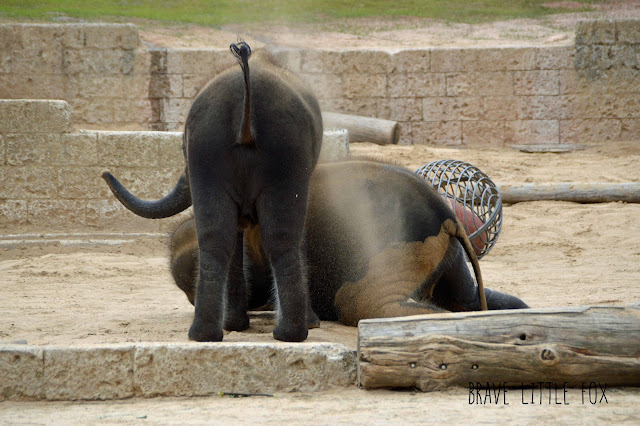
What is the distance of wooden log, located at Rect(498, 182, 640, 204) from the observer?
1058 cm

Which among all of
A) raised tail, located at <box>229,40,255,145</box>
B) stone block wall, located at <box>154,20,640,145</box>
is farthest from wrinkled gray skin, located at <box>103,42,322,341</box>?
stone block wall, located at <box>154,20,640,145</box>

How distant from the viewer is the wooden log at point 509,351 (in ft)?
10.6

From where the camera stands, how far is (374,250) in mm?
4461

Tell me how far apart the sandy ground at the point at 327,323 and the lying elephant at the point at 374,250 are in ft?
0.87

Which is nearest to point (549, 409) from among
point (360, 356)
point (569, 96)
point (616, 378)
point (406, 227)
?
point (616, 378)

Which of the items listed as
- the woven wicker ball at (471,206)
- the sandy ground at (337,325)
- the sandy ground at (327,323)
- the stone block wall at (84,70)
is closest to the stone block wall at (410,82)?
the stone block wall at (84,70)

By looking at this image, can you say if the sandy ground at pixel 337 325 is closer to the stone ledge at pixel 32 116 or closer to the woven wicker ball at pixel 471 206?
the woven wicker ball at pixel 471 206

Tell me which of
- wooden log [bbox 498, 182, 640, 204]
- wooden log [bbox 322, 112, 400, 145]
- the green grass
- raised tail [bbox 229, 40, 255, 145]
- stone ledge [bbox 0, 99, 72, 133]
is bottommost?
wooden log [bbox 498, 182, 640, 204]

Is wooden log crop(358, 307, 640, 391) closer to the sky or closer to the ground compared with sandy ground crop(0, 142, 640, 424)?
closer to the sky

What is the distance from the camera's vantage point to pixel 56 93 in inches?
A: 625

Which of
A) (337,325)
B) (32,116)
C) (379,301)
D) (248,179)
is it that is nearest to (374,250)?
(379,301)

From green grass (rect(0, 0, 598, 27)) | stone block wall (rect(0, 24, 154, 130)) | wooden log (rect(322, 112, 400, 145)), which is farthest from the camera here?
green grass (rect(0, 0, 598, 27))

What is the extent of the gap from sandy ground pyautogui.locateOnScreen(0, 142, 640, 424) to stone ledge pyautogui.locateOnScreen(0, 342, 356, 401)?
3.0 inches

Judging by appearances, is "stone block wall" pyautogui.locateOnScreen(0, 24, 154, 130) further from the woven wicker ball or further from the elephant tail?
the elephant tail
